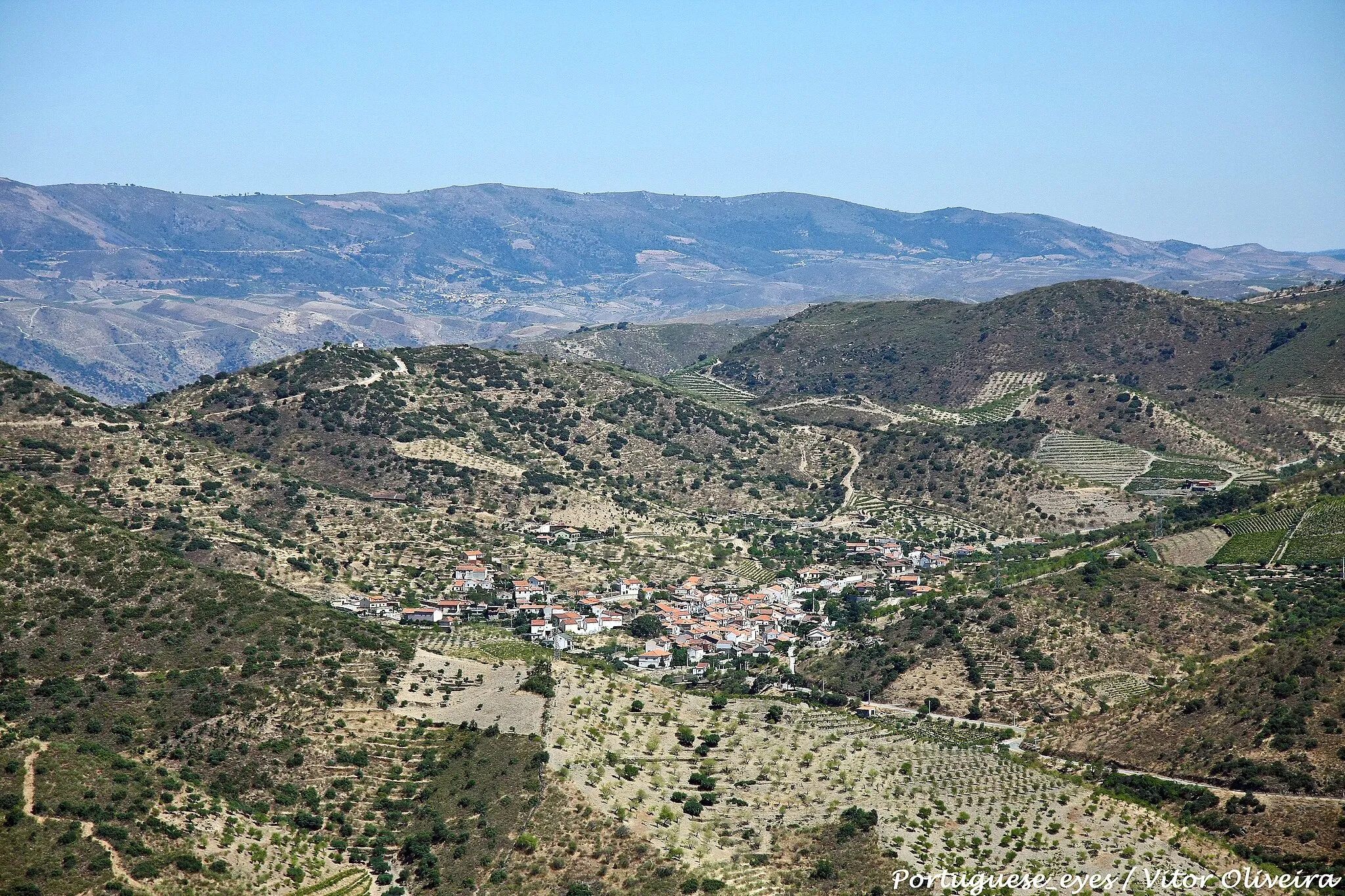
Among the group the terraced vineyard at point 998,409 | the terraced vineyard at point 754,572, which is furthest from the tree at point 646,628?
the terraced vineyard at point 998,409

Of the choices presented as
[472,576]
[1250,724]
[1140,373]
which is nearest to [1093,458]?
[1140,373]

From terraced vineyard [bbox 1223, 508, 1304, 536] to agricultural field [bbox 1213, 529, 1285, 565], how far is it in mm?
566

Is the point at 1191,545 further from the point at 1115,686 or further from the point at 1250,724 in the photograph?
the point at 1250,724

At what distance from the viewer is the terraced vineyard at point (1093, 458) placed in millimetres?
138000

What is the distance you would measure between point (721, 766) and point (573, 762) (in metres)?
8.01

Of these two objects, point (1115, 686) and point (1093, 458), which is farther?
point (1093, 458)

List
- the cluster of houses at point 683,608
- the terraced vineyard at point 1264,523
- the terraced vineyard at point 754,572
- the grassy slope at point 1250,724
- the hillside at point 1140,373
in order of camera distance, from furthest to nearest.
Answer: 1. the hillside at point 1140,373
2. the terraced vineyard at point 754,572
3. the terraced vineyard at point 1264,523
4. the cluster of houses at point 683,608
5. the grassy slope at point 1250,724

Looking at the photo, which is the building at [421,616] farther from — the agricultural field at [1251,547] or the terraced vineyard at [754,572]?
the agricultural field at [1251,547]

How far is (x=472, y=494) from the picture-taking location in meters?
116

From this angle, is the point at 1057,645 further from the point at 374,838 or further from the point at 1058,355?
the point at 1058,355

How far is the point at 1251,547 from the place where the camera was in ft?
314

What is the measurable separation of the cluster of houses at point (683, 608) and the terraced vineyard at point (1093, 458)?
3120 cm

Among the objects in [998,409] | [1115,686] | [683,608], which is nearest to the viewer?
[1115,686]

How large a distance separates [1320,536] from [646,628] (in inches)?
1655
